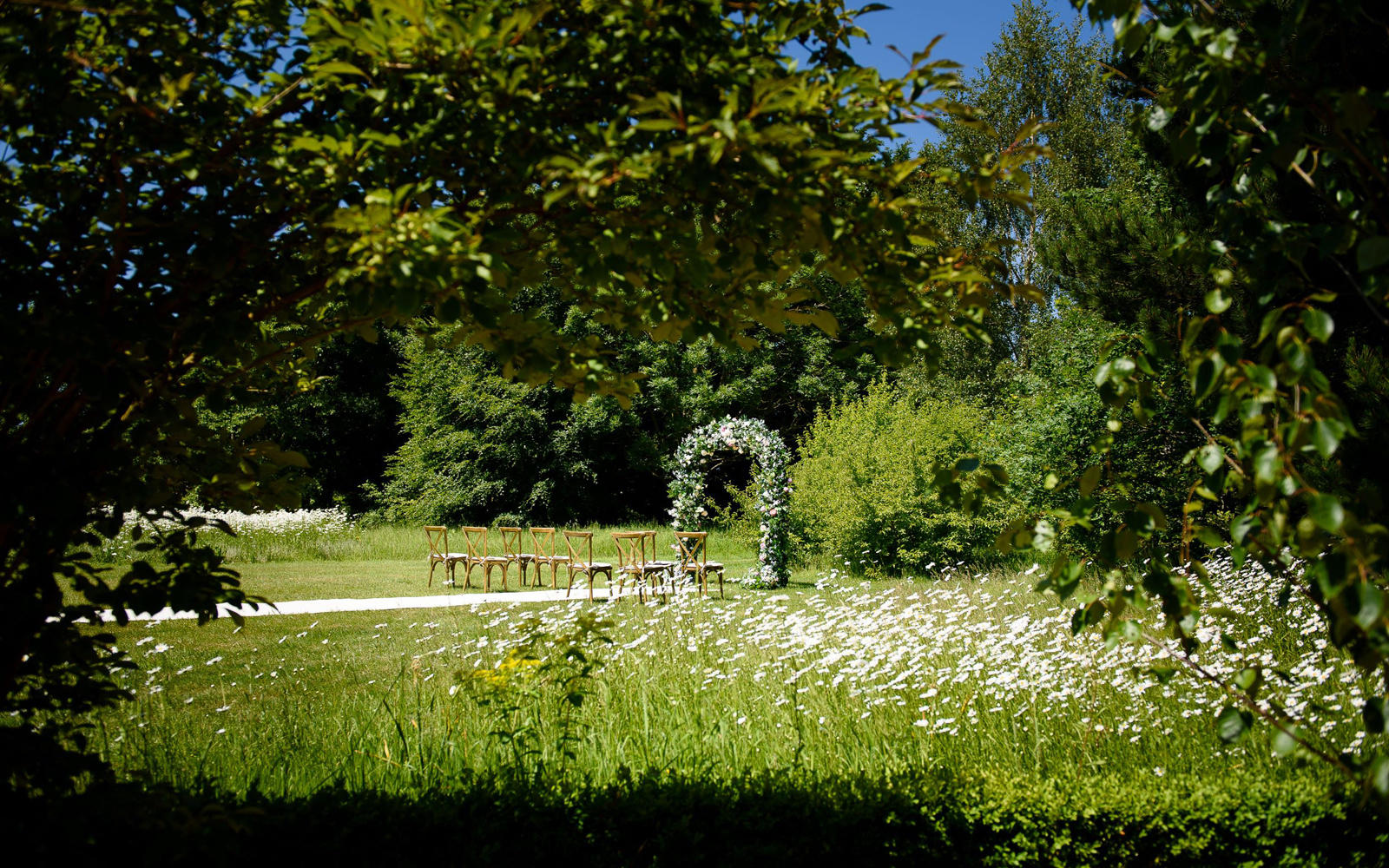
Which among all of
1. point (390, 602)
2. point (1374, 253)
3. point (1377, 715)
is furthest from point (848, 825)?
point (390, 602)

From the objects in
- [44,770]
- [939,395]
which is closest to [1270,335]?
[44,770]

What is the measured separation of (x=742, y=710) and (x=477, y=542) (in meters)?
16.7

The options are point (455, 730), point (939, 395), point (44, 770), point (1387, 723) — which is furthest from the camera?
point (939, 395)

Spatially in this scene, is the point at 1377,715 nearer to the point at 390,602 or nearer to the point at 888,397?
the point at 390,602

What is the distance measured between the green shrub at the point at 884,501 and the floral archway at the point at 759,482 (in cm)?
73

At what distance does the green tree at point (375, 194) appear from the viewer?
1607 millimetres

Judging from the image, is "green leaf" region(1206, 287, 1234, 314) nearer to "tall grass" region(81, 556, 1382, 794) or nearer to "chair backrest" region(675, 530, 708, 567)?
"tall grass" region(81, 556, 1382, 794)

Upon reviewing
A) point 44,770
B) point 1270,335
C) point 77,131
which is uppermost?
point 77,131

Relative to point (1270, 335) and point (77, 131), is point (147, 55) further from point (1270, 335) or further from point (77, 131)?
point (1270, 335)

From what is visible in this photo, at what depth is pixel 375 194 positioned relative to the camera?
153cm

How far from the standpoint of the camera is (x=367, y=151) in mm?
1746

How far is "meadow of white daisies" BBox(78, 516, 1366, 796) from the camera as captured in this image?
3.25m

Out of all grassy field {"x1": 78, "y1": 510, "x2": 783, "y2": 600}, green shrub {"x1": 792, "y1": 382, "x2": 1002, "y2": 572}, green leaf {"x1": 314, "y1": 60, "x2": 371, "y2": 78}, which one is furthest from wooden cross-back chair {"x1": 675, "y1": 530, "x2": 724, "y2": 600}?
green leaf {"x1": 314, "y1": 60, "x2": 371, "y2": 78}

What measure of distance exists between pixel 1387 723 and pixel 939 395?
22934 mm
